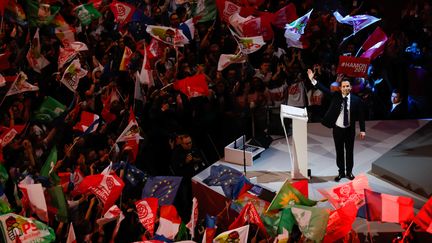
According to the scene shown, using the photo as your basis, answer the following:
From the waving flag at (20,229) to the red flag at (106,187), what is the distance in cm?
106

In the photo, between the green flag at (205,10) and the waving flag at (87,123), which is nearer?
the waving flag at (87,123)

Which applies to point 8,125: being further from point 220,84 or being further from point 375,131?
point 375,131

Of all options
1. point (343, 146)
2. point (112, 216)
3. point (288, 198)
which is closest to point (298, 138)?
point (343, 146)

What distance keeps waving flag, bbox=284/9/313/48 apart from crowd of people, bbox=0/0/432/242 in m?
0.28

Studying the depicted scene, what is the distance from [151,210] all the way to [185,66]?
12.7 feet

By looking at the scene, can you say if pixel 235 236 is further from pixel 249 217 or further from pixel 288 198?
pixel 288 198

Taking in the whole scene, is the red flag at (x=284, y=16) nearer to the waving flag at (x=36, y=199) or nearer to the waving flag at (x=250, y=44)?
the waving flag at (x=250, y=44)

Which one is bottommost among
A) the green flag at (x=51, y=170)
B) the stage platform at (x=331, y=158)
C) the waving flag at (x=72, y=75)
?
the stage platform at (x=331, y=158)

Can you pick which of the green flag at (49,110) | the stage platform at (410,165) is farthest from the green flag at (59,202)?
the stage platform at (410,165)

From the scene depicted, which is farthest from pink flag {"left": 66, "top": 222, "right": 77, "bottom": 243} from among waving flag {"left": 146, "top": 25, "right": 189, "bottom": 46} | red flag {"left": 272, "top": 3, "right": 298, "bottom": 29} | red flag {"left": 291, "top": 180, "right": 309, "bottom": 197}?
red flag {"left": 272, "top": 3, "right": 298, "bottom": 29}

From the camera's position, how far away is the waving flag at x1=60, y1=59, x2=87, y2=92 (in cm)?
1094

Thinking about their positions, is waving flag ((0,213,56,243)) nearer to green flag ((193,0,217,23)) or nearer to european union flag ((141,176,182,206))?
european union flag ((141,176,182,206))

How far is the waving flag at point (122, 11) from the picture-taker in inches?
464

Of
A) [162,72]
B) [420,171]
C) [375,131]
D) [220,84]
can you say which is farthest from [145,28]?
[420,171]
